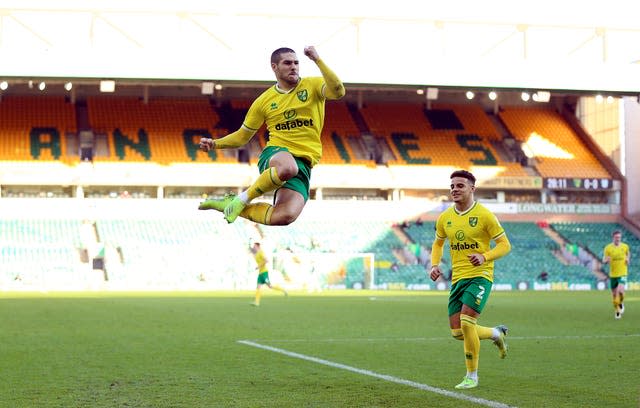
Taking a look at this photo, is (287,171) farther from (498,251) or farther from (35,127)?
(35,127)

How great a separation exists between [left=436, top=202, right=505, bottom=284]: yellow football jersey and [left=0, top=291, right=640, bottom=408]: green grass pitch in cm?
118

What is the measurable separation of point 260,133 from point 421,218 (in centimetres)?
1000

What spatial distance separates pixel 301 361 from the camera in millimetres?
12938

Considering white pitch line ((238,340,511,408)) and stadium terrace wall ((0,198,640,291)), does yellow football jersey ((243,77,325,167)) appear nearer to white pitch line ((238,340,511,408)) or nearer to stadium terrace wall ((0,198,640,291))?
white pitch line ((238,340,511,408))

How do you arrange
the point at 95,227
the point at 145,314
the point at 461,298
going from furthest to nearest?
the point at 95,227, the point at 145,314, the point at 461,298

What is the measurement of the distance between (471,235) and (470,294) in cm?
63

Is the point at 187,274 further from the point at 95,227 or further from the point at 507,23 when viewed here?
the point at 507,23

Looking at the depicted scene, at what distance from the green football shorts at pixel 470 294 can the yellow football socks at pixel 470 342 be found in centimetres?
15

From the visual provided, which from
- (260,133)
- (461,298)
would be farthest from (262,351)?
(260,133)

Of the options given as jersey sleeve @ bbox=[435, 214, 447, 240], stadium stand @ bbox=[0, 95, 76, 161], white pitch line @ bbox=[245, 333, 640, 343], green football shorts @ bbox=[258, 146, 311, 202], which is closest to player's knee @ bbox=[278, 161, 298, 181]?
green football shorts @ bbox=[258, 146, 311, 202]

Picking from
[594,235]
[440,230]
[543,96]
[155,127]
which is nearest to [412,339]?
[440,230]

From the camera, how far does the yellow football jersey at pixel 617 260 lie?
77.0ft

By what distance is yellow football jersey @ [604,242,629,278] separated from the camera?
77.0 feet

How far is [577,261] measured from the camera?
5006 cm
